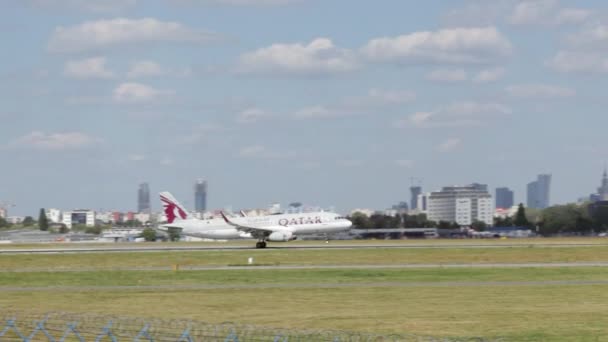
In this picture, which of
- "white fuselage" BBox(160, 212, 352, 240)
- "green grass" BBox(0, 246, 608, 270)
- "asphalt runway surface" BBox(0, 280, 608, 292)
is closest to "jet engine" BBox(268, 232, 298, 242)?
"white fuselage" BBox(160, 212, 352, 240)

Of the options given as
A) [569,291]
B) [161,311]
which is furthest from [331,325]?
[569,291]

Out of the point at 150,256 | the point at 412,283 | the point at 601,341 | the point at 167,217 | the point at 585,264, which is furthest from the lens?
→ the point at 167,217

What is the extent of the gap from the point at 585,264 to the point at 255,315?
37924 mm

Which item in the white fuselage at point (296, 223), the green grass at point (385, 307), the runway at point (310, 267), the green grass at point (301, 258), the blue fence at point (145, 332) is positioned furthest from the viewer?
the white fuselage at point (296, 223)

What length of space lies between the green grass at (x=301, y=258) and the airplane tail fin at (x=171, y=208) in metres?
31.7

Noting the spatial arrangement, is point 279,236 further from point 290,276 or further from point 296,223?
point 290,276

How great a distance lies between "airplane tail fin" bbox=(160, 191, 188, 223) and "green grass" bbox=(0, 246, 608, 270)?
3169cm

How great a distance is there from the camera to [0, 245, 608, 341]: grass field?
37.5 metres

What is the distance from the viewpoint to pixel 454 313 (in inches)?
1603

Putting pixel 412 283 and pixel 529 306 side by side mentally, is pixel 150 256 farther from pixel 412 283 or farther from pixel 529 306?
pixel 529 306

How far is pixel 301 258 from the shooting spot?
277 feet

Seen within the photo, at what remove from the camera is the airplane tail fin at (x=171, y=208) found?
128 metres

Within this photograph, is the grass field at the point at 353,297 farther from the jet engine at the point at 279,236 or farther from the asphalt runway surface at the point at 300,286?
the jet engine at the point at 279,236

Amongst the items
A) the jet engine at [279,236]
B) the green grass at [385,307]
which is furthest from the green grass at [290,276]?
the jet engine at [279,236]
